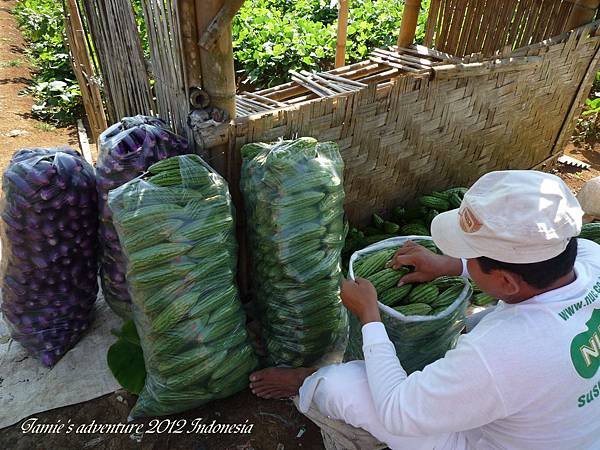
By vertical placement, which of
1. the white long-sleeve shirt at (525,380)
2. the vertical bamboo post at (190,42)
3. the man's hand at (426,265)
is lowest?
the man's hand at (426,265)

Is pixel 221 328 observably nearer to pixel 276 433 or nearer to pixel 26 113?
pixel 276 433

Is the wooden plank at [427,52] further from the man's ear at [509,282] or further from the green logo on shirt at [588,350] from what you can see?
the green logo on shirt at [588,350]

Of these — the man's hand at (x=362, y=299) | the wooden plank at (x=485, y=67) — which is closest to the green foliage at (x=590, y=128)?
the wooden plank at (x=485, y=67)

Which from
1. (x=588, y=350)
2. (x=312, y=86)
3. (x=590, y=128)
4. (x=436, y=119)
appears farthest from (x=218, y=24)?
(x=590, y=128)

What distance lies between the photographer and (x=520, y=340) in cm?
162

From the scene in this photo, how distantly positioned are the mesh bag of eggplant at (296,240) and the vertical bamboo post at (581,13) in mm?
3143

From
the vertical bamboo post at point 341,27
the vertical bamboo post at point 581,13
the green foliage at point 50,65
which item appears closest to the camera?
the vertical bamboo post at point 581,13

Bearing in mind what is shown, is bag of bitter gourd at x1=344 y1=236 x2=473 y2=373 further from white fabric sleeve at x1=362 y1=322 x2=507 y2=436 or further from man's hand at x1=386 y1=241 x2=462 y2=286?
white fabric sleeve at x1=362 y1=322 x2=507 y2=436

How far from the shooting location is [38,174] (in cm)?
245

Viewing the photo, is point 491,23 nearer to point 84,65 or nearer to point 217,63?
point 217,63

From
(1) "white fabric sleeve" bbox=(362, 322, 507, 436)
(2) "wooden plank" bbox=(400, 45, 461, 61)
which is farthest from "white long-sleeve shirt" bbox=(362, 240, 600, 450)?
(2) "wooden plank" bbox=(400, 45, 461, 61)

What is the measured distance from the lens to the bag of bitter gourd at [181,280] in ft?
7.47

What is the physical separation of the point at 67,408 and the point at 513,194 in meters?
2.60

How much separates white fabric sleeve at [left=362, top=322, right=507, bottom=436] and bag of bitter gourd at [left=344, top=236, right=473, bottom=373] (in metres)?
0.51
